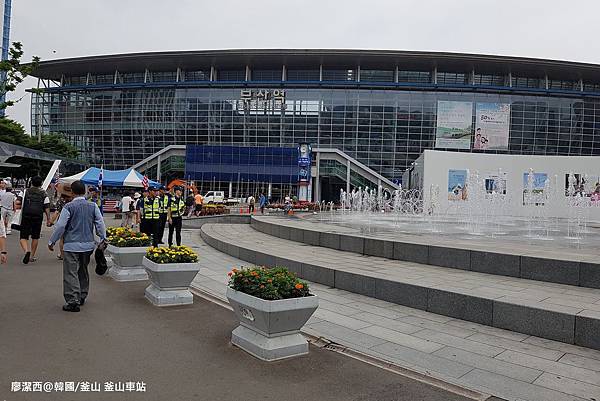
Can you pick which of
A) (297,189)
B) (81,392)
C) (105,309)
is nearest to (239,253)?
(105,309)

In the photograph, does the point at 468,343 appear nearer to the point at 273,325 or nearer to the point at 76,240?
the point at 273,325

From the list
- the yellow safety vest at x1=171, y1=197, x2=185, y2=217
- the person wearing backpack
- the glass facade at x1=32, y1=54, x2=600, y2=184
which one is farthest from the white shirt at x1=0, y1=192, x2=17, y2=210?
the glass facade at x1=32, y1=54, x2=600, y2=184

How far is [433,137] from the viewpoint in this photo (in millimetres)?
64750

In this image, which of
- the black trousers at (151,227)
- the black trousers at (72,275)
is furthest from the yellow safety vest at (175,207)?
the black trousers at (72,275)

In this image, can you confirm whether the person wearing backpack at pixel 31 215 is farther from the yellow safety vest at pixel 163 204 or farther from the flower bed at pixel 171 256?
the flower bed at pixel 171 256

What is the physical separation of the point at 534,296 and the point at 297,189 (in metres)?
57.8

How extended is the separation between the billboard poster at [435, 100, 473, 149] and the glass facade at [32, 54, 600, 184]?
1.01m

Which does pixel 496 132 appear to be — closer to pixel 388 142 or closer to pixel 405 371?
pixel 388 142

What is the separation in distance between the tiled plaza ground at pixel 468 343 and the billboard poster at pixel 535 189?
25.1 m

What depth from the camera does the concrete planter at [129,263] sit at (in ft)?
29.9

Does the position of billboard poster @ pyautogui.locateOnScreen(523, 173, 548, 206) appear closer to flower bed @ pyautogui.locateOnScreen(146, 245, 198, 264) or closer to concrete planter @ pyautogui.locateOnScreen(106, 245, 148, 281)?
concrete planter @ pyautogui.locateOnScreen(106, 245, 148, 281)

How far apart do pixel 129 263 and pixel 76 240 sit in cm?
266

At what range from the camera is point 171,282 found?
284 inches

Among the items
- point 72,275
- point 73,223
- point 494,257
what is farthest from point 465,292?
Answer: point 73,223
